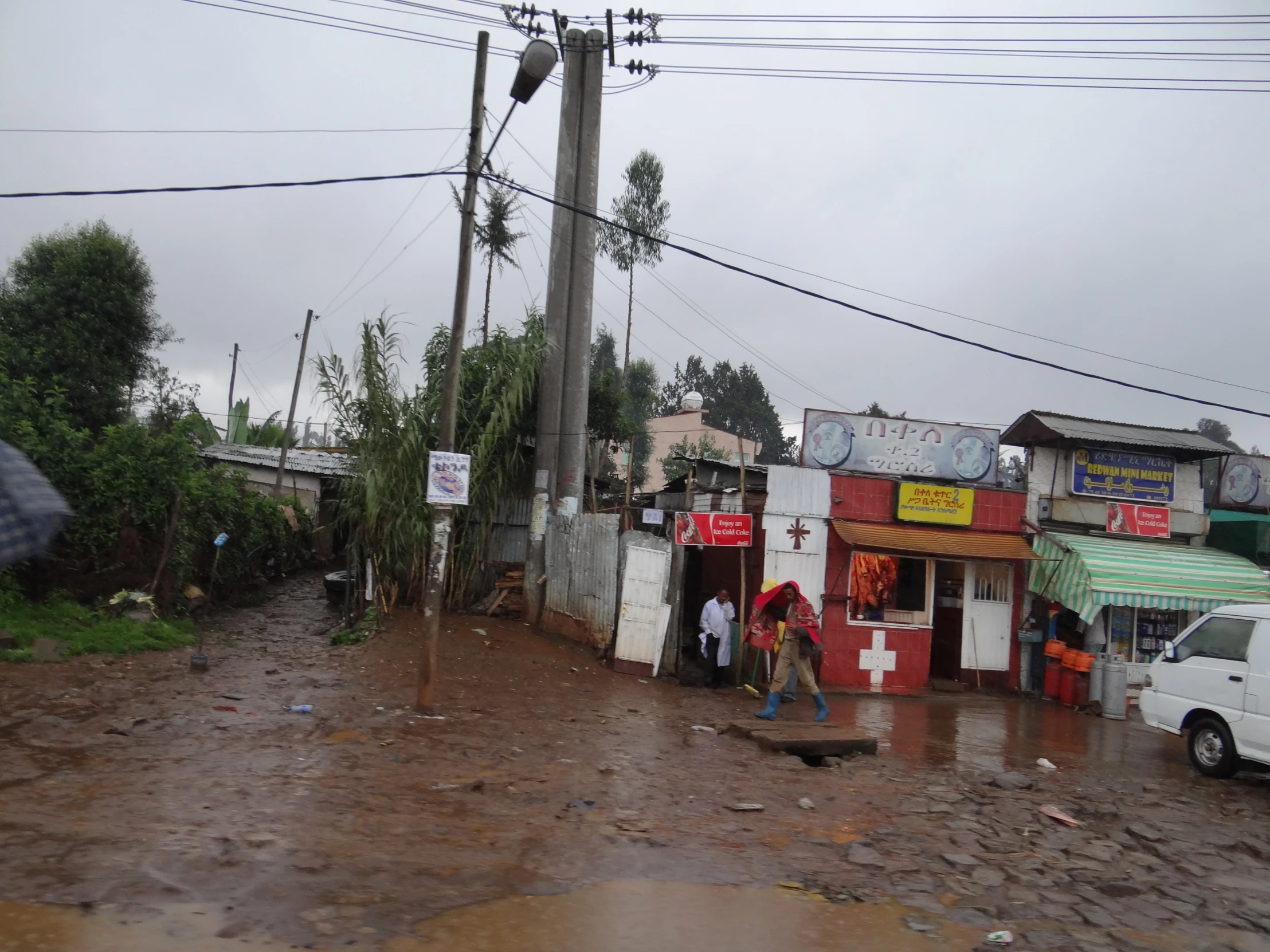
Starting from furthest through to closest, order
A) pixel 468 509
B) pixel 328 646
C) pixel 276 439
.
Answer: pixel 276 439, pixel 468 509, pixel 328 646

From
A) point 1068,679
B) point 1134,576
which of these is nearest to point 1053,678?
point 1068,679

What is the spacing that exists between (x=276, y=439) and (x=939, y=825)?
33.4m

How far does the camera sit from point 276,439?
35.7 meters

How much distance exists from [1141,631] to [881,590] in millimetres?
5166

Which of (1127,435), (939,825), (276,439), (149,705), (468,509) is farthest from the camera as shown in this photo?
(276,439)

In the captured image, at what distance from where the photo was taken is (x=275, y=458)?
1130 inches

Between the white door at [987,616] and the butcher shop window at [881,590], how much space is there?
2.79ft

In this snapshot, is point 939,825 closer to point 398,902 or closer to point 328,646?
point 398,902

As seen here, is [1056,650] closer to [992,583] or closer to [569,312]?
[992,583]

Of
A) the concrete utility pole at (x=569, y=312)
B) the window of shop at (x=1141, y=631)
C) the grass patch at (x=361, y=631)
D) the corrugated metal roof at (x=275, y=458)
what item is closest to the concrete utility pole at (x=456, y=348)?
the grass patch at (x=361, y=631)

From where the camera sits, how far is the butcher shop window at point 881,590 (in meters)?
15.8

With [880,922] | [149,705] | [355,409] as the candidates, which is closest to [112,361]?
[355,409]

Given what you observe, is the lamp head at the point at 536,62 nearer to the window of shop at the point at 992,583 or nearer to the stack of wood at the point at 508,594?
the stack of wood at the point at 508,594

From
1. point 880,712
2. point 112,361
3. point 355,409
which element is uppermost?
point 112,361
